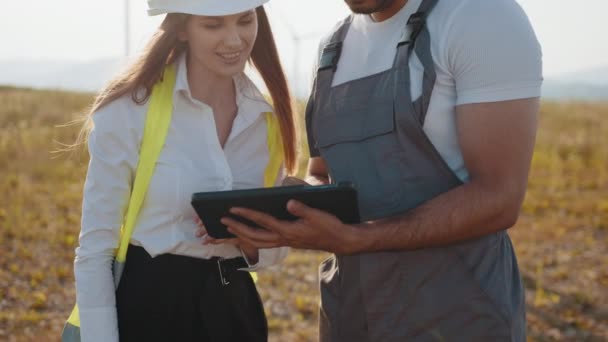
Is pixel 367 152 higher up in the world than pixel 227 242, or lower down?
higher up

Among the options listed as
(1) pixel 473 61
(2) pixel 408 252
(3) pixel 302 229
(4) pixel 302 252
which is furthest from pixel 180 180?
(4) pixel 302 252

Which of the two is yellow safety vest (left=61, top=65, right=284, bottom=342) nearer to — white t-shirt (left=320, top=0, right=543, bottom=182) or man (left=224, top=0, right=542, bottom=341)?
man (left=224, top=0, right=542, bottom=341)

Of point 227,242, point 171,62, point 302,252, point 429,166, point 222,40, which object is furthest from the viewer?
point 302,252

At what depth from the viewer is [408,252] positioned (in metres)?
2.12

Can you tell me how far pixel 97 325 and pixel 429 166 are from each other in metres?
1.11

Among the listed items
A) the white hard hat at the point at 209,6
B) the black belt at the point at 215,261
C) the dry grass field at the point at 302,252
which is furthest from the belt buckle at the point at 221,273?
the dry grass field at the point at 302,252

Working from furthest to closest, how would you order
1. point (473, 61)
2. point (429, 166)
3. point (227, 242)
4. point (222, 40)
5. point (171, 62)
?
point (171, 62) → point (222, 40) → point (227, 242) → point (429, 166) → point (473, 61)

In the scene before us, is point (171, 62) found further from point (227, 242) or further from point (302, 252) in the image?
point (302, 252)

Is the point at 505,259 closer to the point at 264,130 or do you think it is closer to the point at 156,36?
the point at 264,130

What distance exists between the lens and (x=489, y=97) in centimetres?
191

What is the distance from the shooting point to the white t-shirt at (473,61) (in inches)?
74.7

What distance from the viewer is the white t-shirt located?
→ 190 cm

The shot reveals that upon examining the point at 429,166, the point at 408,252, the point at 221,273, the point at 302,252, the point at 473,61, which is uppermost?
the point at 473,61

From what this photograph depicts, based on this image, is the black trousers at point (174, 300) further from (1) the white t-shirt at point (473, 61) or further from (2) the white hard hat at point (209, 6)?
(1) the white t-shirt at point (473, 61)
